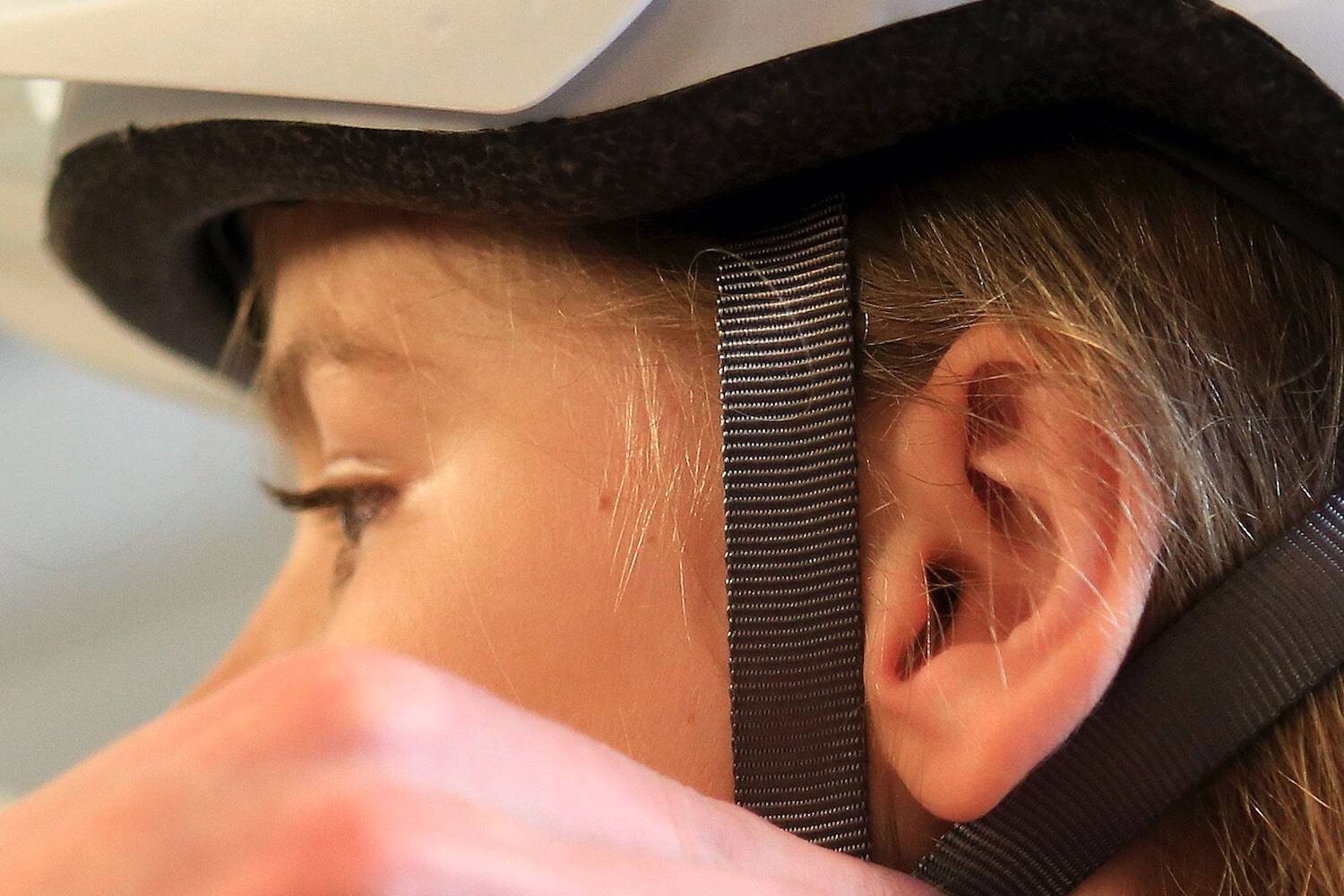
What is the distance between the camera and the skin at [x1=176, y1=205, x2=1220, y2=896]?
504mm

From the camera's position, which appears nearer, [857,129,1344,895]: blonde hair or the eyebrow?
[857,129,1344,895]: blonde hair

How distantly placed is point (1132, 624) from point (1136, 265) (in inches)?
6.2

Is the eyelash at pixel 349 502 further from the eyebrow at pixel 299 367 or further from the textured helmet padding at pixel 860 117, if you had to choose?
the textured helmet padding at pixel 860 117

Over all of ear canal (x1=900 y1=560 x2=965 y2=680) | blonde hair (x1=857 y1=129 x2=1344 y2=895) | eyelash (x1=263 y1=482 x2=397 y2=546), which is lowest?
eyelash (x1=263 y1=482 x2=397 y2=546)

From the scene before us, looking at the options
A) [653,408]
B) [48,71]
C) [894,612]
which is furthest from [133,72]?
[894,612]

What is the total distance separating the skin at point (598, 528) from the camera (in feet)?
1.65

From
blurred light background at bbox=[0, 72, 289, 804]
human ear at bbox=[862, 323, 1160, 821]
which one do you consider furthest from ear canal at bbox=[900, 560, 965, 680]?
blurred light background at bbox=[0, 72, 289, 804]

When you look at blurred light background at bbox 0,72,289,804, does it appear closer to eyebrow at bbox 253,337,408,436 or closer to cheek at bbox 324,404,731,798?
eyebrow at bbox 253,337,408,436

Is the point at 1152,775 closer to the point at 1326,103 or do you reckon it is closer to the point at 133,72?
the point at 1326,103

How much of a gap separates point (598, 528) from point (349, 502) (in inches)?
6.5

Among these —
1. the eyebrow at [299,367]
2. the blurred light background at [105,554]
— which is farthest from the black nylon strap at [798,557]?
the blurred light background at [105,554]

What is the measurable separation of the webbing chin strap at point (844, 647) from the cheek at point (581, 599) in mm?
23

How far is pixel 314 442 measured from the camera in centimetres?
69

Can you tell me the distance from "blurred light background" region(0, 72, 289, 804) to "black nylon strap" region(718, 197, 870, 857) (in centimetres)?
80
